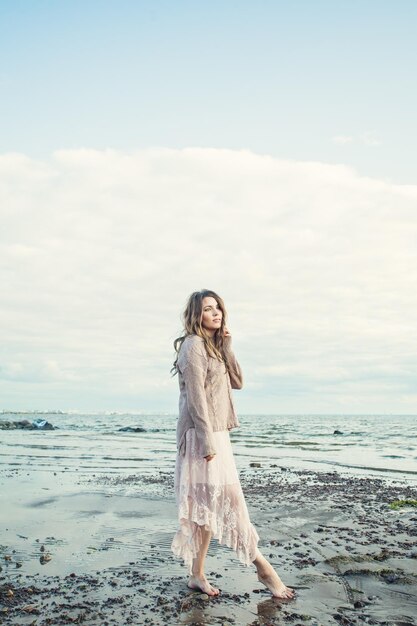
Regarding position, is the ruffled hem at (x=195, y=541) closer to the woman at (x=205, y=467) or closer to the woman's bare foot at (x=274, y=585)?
the woman at (x=205, y=467)

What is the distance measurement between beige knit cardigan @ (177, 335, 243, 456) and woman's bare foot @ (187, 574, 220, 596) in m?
1.18

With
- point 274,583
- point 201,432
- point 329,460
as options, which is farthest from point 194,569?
point 329,460

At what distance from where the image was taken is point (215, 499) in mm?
5055

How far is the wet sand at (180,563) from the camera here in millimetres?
4582

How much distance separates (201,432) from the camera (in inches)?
196

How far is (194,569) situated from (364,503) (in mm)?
5777

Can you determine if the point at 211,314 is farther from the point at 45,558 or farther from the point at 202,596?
the point at 45,558

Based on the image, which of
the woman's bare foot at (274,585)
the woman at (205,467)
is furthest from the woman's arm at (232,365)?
the woman's bare foot at (274,585)

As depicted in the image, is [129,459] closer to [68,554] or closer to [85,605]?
[68,554]

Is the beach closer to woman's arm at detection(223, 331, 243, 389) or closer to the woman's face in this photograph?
woman's arm at detection(223, 331, 243, 389)

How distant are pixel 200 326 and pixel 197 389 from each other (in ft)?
2.17

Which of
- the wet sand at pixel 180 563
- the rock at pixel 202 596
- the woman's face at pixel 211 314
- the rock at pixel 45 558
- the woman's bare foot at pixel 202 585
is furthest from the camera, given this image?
the rock at pixel 45 558

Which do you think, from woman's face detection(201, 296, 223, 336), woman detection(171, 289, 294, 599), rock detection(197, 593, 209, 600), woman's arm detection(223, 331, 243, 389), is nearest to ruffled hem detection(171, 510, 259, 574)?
woman detection(171, 289, 294, 599)

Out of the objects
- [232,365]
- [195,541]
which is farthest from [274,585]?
[232,365]
